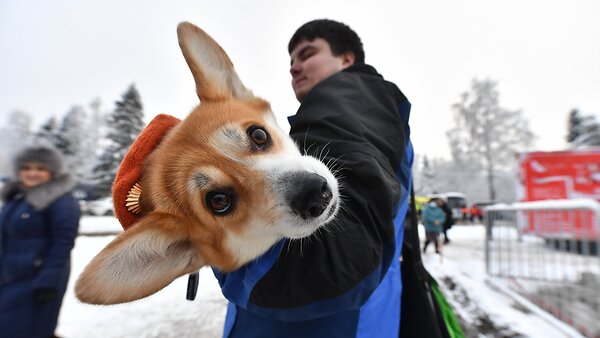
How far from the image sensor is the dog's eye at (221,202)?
52.0 inches

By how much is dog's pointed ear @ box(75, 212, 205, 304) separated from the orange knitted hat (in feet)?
0.46

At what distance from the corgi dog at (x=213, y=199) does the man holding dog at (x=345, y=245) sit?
0.09 metres

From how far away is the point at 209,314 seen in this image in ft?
15.9

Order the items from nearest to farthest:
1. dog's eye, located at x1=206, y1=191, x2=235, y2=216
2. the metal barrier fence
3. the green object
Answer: dog's eye, located at x1=206, y1=191, x2=235, y2=216 < the green object < the metal barrier fence

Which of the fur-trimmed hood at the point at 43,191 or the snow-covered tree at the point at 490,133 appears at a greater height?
the snow-covered tree at the point at 490,133

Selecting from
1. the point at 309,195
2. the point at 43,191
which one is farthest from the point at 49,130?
the point at 309,195

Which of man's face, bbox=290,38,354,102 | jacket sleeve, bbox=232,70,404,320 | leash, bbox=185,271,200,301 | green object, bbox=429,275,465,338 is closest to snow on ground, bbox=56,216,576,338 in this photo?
green object, bbox=429,275,465,338

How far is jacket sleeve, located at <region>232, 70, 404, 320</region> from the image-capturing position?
934 millimetres

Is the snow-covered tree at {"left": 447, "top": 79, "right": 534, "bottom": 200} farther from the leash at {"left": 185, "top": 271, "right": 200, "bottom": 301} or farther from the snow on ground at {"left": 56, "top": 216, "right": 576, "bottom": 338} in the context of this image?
the leash at {"left": 185, "top": 271, "right": 200, "bottom": 301}

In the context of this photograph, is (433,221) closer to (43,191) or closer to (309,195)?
(43,191)

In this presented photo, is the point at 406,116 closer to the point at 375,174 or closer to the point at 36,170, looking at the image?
the point at 375,174

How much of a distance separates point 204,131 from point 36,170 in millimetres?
3213

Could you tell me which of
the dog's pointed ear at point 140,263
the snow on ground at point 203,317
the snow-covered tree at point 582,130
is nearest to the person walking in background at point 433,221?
the snow on ground at point 203,317

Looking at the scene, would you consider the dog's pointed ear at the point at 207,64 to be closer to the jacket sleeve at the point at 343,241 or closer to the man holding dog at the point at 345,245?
the man holding dog at the point at 345,245
